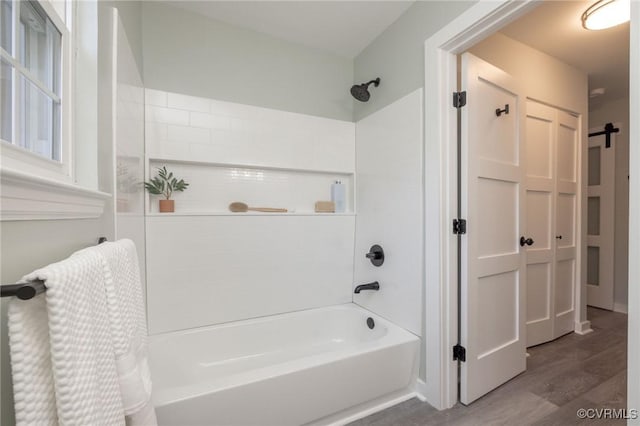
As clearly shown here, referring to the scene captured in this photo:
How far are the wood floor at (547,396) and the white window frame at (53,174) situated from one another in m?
1.71

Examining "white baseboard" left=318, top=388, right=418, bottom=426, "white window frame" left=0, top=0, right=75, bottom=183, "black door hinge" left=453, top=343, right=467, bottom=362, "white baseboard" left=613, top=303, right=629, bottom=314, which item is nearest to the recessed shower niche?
"white window frame" left=0, top=0, right=75, bottom=183

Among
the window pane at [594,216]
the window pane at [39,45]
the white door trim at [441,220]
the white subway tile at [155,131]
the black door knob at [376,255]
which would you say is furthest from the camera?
the window pane at [594,216]

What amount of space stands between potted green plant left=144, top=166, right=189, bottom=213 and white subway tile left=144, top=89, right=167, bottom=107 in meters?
0.45

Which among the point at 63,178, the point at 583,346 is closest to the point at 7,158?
the point at 63,178

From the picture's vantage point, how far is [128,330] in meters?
0.71

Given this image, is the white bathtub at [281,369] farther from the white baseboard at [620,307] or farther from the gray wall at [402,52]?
the white baseboard at [620,307]

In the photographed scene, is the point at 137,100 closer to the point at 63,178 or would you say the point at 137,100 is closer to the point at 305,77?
the point at 63,178

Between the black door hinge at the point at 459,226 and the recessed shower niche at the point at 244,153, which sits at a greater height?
the recessed shower niche at the point at 244,153

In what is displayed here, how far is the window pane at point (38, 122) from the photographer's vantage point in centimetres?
73

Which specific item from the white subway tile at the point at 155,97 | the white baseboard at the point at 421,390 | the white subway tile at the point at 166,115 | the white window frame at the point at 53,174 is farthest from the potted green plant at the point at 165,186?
the white baseboard at the point at 421,390

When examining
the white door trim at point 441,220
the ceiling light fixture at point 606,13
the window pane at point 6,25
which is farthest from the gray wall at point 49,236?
the ceiling light fixture at point 606,13

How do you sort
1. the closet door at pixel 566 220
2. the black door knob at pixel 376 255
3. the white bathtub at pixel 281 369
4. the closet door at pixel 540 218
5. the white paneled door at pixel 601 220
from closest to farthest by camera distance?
the white bathtub at pixel 281 369
the black door knob at pixel 376 255
the closet door at pixel 540 218
the closet door at pixel 566 220
the white paneled door at pixel 601 220

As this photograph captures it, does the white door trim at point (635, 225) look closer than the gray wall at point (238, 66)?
Yes

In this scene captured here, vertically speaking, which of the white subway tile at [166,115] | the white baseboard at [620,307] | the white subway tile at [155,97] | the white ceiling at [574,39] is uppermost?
the white ceiling at [574,39]
